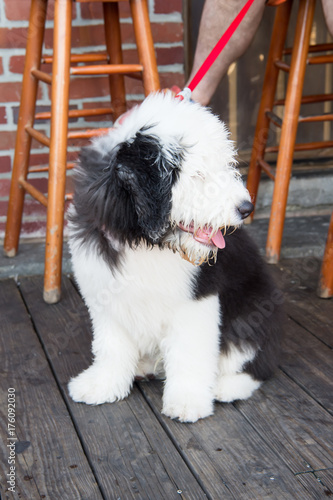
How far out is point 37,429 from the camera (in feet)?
5.39

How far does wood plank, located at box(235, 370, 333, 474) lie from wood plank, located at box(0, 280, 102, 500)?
0.46m

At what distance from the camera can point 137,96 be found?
293 centimetres

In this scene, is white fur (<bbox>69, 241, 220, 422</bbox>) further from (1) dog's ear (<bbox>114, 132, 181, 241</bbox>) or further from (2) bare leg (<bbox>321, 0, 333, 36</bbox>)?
(2) bare leg (<bbox>321, 0, 333, 36</bbox>)

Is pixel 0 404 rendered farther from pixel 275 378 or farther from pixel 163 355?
pixel 275 378

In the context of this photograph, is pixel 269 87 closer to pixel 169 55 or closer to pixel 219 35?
pixel 169 55

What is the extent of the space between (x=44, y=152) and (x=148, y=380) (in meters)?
1.45

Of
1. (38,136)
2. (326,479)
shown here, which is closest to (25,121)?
(38,136)

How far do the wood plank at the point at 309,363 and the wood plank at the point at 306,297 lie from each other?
0.15 ft

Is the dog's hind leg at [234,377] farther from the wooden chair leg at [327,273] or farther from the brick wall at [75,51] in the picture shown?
the brick wall at [75,51]

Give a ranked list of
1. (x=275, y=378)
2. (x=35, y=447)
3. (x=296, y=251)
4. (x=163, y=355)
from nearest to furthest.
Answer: (x=35, y=447)
(x=163, y=355)
(x=275, y=378)
(x=296, y=251)

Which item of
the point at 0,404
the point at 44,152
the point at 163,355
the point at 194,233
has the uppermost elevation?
the point at 194,233

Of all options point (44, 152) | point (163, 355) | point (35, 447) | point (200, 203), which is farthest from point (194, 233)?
point (44, 152)

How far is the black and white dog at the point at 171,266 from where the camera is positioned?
141cm

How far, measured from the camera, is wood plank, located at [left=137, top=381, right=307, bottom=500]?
54.3 inches
